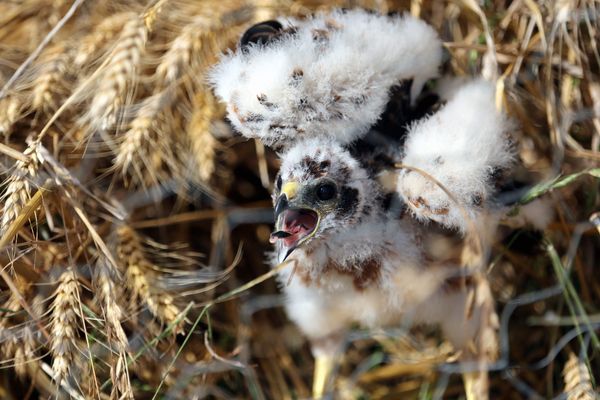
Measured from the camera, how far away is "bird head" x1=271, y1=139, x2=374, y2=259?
3.09 feet

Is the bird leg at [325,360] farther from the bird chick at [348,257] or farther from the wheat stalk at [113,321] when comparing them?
the wheat stalk at [113,321]

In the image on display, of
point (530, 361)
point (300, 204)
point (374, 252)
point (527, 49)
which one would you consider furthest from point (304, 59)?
point (530, 361)

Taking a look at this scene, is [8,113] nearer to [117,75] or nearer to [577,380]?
[117,75]

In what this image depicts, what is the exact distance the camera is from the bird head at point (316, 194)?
94 cm

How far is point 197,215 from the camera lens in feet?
4.55

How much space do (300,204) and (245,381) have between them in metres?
0.56

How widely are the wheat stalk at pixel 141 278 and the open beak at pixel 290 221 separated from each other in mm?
271

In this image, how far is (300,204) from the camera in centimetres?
94

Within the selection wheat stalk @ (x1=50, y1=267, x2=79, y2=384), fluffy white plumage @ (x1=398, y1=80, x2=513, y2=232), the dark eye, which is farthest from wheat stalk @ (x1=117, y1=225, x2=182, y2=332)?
fluffy white plumage @ (x1=398, y1=80, x2=513, y2=232)

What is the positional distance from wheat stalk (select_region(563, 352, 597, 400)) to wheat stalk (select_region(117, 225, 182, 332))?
2.18 feet

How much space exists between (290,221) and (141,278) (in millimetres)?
321

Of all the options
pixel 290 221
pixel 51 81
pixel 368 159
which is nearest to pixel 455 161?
pixel 368 159

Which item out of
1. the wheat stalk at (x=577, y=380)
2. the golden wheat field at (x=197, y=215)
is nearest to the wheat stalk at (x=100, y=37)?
the golden wheat field at (x=197, y=215)

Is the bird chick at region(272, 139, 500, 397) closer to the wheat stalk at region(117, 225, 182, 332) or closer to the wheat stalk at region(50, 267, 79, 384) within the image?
the wheat stalk at region(117, 225, 182, 332)
